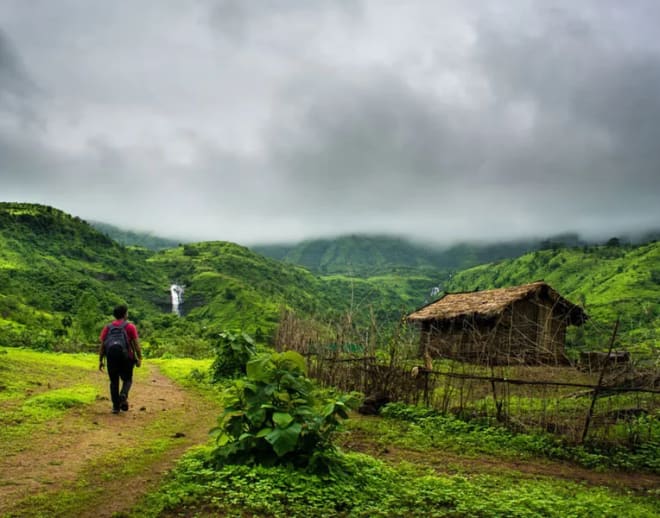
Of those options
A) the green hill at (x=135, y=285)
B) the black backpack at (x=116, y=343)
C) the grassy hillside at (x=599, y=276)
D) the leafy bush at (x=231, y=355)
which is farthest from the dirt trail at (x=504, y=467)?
the grassy hillside at (x=599, y=276)

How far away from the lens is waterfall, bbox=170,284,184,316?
9319cm

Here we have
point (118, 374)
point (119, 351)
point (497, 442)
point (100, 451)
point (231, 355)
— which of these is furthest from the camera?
point (231, 355)

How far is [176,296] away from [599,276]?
81.5 metres

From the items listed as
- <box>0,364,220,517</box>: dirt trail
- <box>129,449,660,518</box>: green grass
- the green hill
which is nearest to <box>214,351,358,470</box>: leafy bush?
<box>129,449,660,518</box>: green grass

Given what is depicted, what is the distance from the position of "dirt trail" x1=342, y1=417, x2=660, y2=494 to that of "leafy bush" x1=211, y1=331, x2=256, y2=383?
22.8ft

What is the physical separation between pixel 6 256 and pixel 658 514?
3757 inches

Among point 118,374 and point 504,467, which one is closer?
point 504,467

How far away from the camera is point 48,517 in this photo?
14.7 ft

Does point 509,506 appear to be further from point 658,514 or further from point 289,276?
point 289,276

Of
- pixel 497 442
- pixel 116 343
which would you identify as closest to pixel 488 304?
pixel 497 442

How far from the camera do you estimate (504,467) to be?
796 centimetres

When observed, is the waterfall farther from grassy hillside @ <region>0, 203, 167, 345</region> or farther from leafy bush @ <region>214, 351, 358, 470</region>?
leafy bush @ <region>214, 351, 358, 470</region>

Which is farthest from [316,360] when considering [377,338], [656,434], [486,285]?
[486,285]

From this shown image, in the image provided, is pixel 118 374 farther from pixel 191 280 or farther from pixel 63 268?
pixel 191 280
